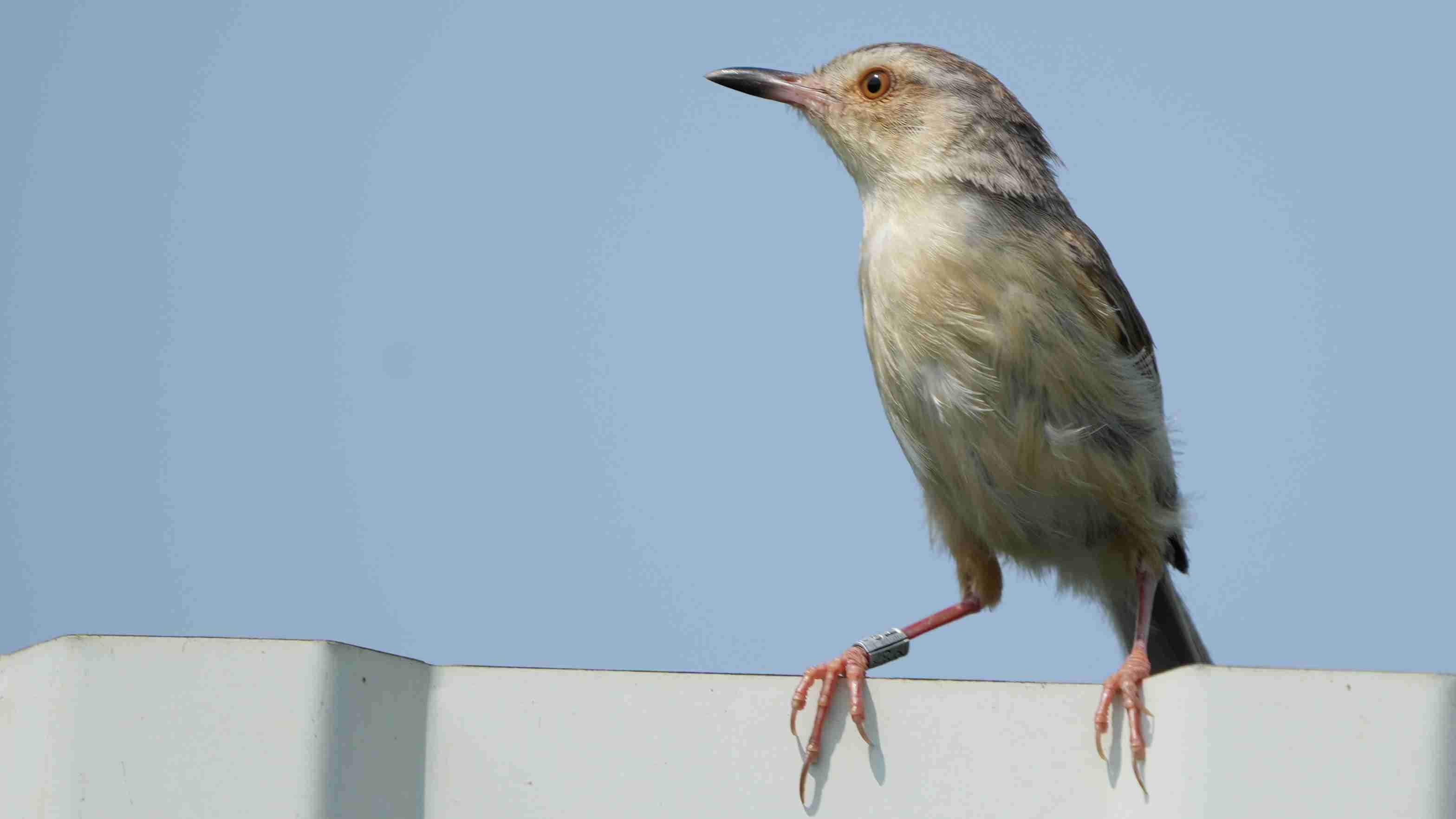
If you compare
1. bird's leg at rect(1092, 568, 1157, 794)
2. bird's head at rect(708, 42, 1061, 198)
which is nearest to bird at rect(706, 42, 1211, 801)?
bird's head at rect(708, 42, 1061, 198)

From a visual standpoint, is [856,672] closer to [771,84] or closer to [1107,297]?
[1107,297]

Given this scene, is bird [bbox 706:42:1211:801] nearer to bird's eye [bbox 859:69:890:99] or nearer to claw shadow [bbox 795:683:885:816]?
bird's eye [bbox 859:69:890:99]

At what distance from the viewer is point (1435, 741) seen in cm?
281

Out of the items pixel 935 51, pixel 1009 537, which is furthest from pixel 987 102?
pixel 1009 537

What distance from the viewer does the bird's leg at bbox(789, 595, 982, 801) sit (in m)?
3.20

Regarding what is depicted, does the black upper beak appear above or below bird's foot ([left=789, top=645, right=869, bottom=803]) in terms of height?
above

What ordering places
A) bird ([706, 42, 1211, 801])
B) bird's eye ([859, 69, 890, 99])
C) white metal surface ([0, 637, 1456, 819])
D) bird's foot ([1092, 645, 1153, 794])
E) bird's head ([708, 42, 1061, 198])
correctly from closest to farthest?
white metal surface ([0, 637, 1456, 819])
bird's foot ([1092, 645, 1153, 794])
bird ([706, 42, 1211, 801])
bird's head ([708, 42, 1061, 198])
bird's eye ([859, 69, 890, 99])

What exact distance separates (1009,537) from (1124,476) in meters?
0.43

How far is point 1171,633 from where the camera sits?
5.46 metres

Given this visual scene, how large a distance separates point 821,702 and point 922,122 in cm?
242

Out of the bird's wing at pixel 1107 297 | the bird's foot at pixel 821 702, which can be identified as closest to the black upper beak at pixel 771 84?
the bird's wing at pixel 1107 297

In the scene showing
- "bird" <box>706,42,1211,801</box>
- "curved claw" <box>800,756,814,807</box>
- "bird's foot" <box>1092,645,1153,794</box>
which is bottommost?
"curved claw" <box>800,756,814,807</box>

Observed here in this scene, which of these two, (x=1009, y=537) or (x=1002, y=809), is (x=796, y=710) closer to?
(x=1002, y=809)

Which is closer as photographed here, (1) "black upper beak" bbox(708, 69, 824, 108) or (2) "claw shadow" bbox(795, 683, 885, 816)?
(2) "claw shadow" bbox(795, 683, 885, 816)
